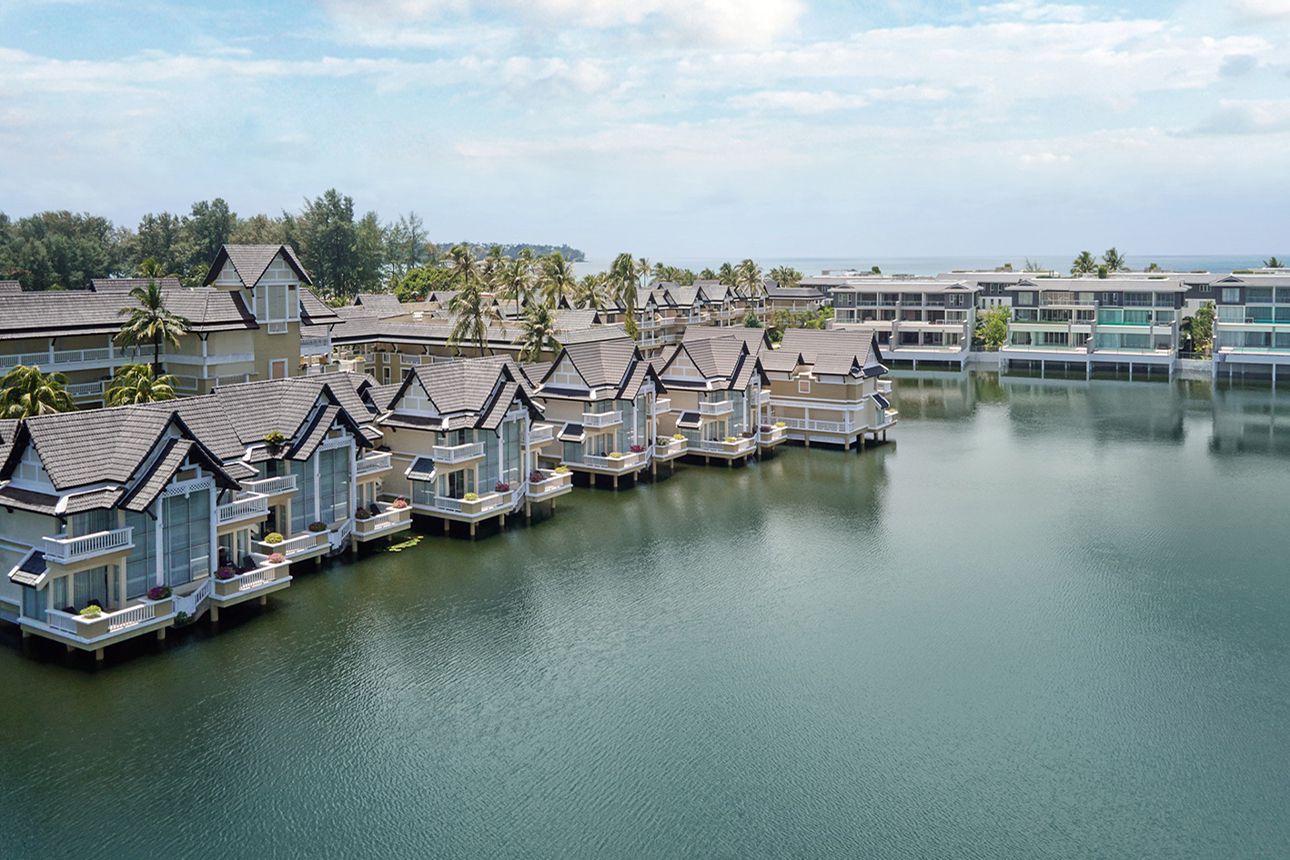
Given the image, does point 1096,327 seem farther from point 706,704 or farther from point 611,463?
point 706,704

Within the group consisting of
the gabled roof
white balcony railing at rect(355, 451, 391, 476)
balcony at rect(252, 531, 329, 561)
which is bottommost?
balcony at rect(252, 531, 329, 561)

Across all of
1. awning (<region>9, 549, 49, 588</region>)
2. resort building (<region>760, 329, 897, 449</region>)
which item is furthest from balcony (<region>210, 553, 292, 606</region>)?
resort building (<region>760, 329, 897, 449</region>)

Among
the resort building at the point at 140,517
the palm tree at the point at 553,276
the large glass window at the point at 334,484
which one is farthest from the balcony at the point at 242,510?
the palm tree at the point at 553,276

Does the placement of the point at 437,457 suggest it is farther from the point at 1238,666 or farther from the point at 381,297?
the point at 381,297

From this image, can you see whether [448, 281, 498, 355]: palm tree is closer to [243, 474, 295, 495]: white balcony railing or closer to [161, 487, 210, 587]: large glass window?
[243, 474, 295, 495]: white balcony railing

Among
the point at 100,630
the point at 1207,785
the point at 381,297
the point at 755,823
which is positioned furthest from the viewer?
the point at 381,297

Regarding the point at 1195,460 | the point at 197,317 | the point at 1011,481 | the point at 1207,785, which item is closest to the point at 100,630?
the point at 197,317
